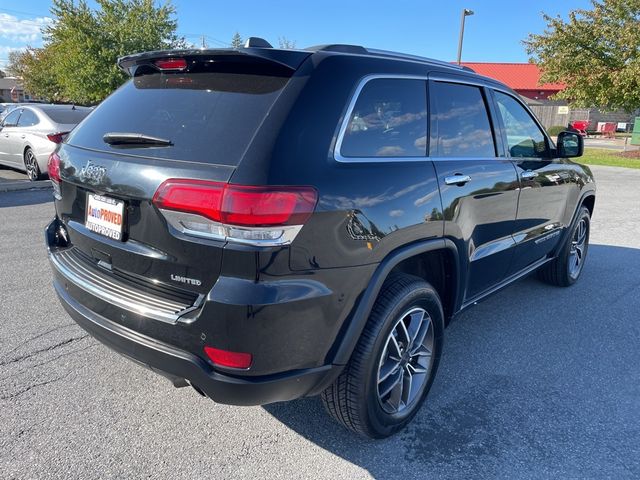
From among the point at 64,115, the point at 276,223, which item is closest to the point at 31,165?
the point at 64,115

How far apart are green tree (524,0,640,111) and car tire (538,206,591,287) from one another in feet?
54.3

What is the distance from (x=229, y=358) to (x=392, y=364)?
1.00 metres

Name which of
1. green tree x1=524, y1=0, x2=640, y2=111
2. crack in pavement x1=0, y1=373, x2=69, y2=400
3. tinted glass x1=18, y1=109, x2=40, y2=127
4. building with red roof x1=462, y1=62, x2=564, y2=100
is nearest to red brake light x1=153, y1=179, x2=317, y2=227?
crack in pavement x1=0, y1=373, x2=69, y2=400

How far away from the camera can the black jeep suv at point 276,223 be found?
192 centimetres

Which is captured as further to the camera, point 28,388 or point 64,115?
point 64,115

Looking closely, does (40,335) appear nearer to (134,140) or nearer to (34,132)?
(134,140)

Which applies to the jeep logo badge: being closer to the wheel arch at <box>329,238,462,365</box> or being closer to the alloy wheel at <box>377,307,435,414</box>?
the wheel arch at <box>329,238,462,365</box>

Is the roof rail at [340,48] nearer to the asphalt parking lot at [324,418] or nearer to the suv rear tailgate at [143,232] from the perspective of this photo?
the suv rear tailgate at [143,232]

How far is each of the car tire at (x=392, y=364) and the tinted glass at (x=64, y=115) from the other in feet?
28.6

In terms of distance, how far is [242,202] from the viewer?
1865mm

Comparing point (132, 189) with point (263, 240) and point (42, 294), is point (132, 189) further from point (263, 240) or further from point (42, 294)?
point (42, 294)

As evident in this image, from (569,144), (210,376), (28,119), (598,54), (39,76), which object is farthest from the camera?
(39,76)

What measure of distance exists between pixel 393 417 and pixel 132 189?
170 centimetres

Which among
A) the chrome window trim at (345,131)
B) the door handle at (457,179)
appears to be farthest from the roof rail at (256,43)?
the door handle at (457,179)
